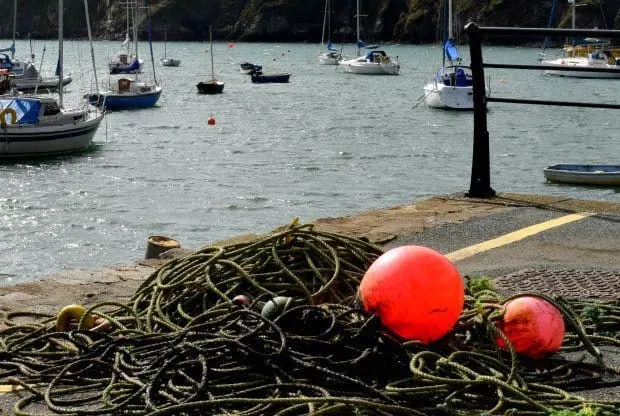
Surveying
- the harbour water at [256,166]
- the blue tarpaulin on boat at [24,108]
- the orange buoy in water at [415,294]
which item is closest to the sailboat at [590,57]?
the harbour water at [256,166]

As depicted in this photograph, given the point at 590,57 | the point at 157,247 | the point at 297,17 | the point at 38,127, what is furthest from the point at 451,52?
the point at 297,17

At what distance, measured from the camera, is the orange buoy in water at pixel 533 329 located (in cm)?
472

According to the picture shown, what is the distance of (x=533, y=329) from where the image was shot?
15.5ft

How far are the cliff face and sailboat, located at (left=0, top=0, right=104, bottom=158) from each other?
9400cm

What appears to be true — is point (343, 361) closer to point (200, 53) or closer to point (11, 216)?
point (11, 216)

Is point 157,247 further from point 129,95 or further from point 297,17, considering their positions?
point 297,17

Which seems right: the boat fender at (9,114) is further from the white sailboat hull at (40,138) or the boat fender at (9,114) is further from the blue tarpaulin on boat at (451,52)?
the blue tarpaulin on boat at (451,52)

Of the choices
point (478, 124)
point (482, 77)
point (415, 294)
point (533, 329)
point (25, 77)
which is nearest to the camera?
point (415, 294)

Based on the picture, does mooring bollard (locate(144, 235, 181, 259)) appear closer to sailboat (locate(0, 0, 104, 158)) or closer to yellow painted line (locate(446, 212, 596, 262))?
yellow painted line (locate(446, 212, 596, 262))

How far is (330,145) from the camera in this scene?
129ft

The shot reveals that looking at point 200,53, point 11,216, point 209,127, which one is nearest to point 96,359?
point 11,216

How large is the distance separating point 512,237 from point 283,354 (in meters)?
3.41

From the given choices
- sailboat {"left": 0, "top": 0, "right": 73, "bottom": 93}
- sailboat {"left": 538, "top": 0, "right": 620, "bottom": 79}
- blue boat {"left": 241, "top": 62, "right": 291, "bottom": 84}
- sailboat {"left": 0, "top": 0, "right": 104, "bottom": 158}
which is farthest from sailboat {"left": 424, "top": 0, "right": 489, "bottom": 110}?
blue boat {"left": 241, "top": 62, "right": 291, "bottom": 84}

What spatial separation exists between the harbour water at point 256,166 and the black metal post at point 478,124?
32.6ft
